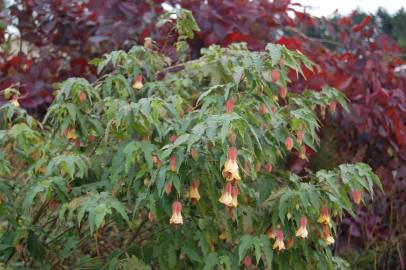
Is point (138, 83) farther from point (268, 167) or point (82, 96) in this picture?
point (268, 167)

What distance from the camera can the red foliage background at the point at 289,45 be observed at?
4430 mm

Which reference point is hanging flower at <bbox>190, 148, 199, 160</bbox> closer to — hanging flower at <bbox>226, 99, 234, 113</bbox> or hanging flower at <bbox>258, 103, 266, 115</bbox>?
hanging flower at <bbox>226, 99, 234, 113</bbox>

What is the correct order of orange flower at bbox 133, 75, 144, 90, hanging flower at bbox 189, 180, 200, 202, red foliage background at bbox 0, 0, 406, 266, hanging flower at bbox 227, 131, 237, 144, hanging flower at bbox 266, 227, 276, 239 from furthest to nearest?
red foliage background at bbox 0, 0, 406, 266
orange flower at bbox 133, 75, 144, 90
hanging flower at bbox 266, 227, 276, 239
hanging flower at bbox 189, 180, 200, 202
hanging flower at bbox 227, 131, 237, 144

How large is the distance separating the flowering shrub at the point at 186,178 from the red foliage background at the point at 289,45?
1435 mm

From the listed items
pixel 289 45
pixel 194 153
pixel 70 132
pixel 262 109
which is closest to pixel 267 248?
pixel 194 153

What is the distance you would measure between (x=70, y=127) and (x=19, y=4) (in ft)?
8.04

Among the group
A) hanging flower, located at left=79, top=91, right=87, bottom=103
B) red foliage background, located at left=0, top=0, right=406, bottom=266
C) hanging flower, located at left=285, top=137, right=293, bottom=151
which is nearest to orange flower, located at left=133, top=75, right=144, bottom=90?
hanging flower, located at left=79, top=91, right=87, bottom=103

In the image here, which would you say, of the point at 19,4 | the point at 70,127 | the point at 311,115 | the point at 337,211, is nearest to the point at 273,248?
the point at 337,211

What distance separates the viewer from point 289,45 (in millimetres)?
4230

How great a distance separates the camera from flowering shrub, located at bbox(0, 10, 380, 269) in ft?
7.57

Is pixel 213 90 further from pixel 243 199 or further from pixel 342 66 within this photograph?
pixel 342 66

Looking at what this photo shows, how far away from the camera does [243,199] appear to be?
265 centimetres

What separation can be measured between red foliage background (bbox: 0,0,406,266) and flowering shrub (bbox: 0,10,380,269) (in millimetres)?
1435

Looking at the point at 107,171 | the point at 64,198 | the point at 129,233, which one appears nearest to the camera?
the point at 64,198
